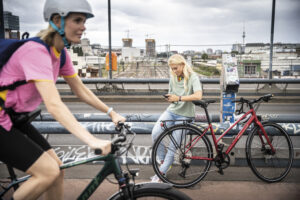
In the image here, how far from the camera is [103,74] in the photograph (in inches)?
643

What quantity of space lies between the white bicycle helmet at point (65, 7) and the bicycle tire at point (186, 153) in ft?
6.40

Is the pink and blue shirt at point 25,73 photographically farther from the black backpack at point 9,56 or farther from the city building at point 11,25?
the city building at point 11,25

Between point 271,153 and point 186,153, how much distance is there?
3.95ft

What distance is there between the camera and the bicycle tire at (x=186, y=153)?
344 centimetres

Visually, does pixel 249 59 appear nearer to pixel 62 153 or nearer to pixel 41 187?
pixel 62 153

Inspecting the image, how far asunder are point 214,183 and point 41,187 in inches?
96.7

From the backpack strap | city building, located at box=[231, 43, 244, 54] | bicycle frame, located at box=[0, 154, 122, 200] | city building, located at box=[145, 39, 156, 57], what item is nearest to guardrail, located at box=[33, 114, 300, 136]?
the backpack strap

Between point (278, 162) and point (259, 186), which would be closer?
point (259, 186)

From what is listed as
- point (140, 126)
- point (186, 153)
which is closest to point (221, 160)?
point (186, 153)

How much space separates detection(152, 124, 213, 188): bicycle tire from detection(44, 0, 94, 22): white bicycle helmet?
1950mm

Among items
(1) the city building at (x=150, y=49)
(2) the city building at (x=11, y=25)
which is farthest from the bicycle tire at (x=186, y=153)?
(1) the city building at (x=150, y=49)

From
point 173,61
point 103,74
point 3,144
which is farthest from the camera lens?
point 103,74

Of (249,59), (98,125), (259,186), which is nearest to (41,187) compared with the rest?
(98,125)

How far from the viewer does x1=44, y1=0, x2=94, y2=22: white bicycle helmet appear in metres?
1.81
